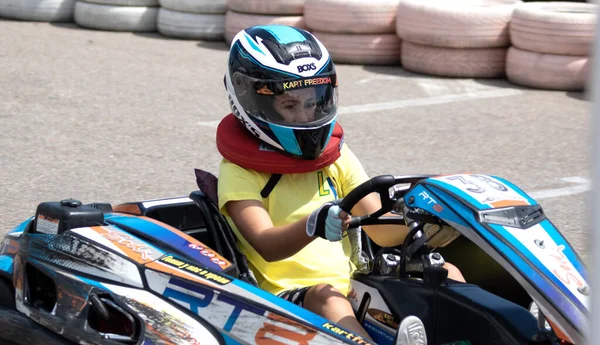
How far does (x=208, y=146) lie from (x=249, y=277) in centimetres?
353

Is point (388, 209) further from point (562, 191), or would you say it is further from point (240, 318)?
point (562, 191)

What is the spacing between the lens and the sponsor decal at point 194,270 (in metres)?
2.55

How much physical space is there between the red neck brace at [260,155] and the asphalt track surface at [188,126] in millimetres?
1772

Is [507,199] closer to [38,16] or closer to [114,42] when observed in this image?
[114,42]

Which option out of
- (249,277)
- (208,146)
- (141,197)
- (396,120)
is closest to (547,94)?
(396,120)

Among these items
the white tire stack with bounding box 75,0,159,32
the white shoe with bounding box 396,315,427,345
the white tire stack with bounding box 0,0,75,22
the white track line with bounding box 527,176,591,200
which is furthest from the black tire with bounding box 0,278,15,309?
the white tire stack with bounding box 0,0,75,22

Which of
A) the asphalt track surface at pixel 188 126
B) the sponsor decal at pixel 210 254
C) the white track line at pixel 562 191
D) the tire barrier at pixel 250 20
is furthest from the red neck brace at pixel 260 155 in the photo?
the tire barrier at pixel 250 20

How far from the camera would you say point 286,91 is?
2.92 metres

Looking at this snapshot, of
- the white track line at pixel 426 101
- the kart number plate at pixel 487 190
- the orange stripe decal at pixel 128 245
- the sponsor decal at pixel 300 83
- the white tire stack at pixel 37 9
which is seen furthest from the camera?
the white tire stack at pixel 37 9

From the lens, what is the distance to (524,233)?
7.90 feet

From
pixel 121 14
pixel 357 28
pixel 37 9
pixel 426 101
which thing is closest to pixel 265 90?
pixel 426 101

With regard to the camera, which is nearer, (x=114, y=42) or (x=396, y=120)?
(x=396, y=120)

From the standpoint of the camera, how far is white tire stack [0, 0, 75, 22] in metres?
11.0

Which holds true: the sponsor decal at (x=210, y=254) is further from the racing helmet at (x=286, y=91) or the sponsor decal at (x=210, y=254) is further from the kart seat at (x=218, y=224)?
the racing helmet at (x=286, y=91)
